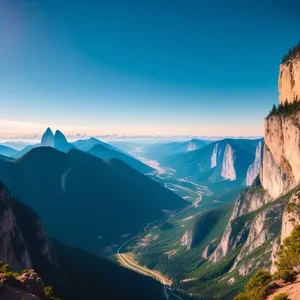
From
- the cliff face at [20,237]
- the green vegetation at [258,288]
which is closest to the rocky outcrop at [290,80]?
the green vegetation at [258,288]

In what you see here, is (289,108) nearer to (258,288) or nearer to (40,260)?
(258,288)

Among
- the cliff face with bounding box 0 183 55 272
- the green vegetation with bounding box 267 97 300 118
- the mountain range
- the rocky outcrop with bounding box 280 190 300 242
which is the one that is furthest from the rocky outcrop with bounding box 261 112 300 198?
the cliff face with bounding box 0 183 55 272

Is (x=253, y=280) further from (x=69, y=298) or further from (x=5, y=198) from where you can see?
(x=5, y=198)

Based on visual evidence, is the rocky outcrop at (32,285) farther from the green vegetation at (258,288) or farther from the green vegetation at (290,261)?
the green vegetation at (290,261)

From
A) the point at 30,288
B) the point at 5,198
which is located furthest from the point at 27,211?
the point at 30,288

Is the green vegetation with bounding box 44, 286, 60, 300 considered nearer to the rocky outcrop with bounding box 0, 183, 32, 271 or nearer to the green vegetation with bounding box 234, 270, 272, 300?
the green vegetation with bounding box 234, 270, 272, 300

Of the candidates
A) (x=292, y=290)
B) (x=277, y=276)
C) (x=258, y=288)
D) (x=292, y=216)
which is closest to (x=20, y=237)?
(x=292, y=216)

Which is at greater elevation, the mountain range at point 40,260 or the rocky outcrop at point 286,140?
the rocky outcrop at point 286,140
